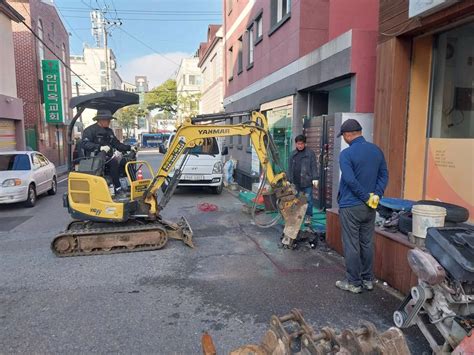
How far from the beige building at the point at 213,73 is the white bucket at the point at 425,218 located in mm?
19893

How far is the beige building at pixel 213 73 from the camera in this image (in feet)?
77.9

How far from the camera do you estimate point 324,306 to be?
418 centimetres

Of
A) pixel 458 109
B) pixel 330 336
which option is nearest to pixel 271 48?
pixel 458 109

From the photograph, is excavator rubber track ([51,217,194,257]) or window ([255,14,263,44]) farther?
window ([255,14,263,44])

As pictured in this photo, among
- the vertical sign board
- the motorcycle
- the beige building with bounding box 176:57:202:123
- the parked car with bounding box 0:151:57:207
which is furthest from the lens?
the beige building with bounding box 176:57:202:123

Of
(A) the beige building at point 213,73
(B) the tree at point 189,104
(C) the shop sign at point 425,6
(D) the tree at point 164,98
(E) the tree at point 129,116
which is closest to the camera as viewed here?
(C) the shop sign at point 425,6

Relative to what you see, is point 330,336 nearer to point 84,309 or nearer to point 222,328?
point 222,328

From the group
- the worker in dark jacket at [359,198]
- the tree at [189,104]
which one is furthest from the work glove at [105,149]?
the tree at [189,104]

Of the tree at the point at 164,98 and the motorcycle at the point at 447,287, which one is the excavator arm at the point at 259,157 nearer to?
the motorcycle at the point at 447,287

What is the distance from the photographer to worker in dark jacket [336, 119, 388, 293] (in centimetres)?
433

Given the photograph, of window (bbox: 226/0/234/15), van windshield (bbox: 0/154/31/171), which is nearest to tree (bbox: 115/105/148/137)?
window (bbox: 226/0/234/15)

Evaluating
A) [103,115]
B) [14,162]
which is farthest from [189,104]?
[103,115]

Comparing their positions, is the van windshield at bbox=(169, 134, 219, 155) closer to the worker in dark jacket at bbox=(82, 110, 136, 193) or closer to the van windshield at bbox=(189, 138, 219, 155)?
the van windshield at bbox=(189, 138, 219, 155)

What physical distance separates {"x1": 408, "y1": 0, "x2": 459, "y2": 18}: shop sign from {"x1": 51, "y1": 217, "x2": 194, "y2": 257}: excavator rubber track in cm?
482
